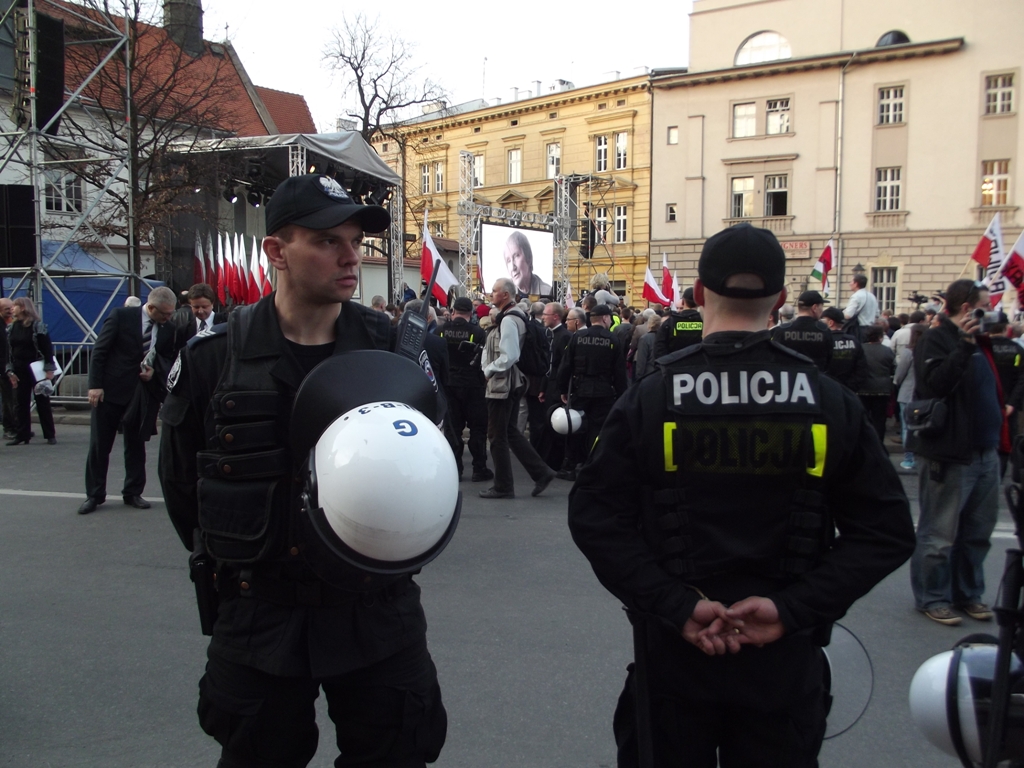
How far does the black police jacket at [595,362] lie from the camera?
27.8 ft

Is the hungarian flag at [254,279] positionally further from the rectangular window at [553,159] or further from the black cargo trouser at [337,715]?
the rectangular window at [553,159]

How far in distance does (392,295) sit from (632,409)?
20264 millimetres

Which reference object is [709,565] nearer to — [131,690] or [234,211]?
[131,690]

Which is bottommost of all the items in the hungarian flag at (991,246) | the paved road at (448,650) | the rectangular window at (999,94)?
the paved road at (448,650)

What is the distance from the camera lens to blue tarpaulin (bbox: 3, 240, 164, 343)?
A: 14.1 metres

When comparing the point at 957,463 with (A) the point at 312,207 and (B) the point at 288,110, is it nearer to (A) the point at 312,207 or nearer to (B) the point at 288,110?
(A) the point at 312,207

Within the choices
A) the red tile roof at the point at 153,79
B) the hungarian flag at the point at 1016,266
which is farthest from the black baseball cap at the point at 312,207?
the red tile roof at the point at 153,79

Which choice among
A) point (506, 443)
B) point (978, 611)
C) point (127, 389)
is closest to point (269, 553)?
point (978, 611)

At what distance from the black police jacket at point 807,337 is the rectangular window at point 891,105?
102 ft

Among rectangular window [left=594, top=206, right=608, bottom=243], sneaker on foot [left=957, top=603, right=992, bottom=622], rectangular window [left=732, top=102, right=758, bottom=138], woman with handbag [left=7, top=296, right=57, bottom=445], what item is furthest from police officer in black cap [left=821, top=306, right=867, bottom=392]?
rectangular window [left=594, top=206, right=608, bottom=243]

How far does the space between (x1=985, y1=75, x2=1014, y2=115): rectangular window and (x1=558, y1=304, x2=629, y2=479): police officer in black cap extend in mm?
30608

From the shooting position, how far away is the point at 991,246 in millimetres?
8992

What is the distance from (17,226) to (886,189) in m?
32.1

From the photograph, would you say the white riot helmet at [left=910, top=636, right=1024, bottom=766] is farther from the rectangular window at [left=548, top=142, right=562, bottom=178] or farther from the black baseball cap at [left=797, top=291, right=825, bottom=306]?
the rectangular window at [left=548, top=142, right=562, bottom=178]
